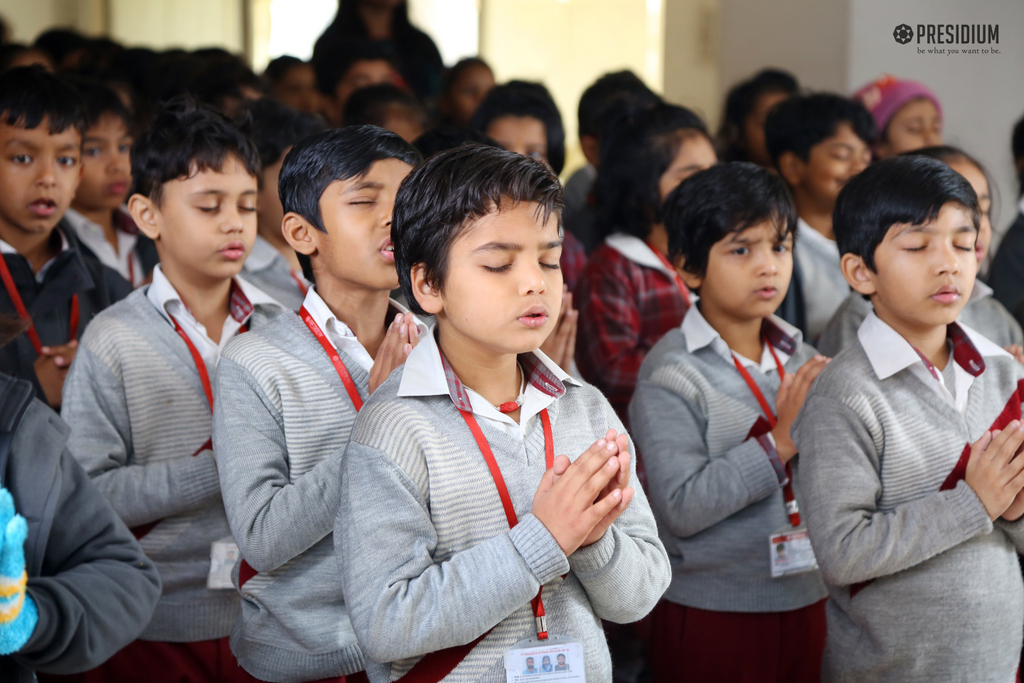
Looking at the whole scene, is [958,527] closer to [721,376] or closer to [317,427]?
[721,376]

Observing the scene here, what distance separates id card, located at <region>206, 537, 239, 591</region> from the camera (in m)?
1.92

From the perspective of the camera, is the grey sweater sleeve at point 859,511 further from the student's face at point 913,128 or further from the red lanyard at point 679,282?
the student's face at point 913,128

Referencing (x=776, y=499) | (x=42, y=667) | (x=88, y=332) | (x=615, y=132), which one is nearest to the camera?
(x=42, y=667)

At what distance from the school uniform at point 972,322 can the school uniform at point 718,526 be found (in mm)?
431

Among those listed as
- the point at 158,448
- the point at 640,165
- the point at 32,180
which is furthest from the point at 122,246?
the point at 640,165

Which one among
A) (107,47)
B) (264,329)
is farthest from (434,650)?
(107,47)

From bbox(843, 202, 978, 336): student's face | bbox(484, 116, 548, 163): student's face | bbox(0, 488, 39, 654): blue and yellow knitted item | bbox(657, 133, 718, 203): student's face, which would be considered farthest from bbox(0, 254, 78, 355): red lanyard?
bbox(843, 202, 978, 336): student's face

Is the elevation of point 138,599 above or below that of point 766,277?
below

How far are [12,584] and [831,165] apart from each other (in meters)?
2.94

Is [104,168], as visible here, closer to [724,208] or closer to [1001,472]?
[724,208]

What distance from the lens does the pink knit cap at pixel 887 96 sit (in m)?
3.29

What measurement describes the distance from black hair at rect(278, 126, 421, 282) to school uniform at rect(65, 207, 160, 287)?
131 cm

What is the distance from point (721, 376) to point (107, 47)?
486 cm

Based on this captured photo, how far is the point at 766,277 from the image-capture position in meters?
2.18
